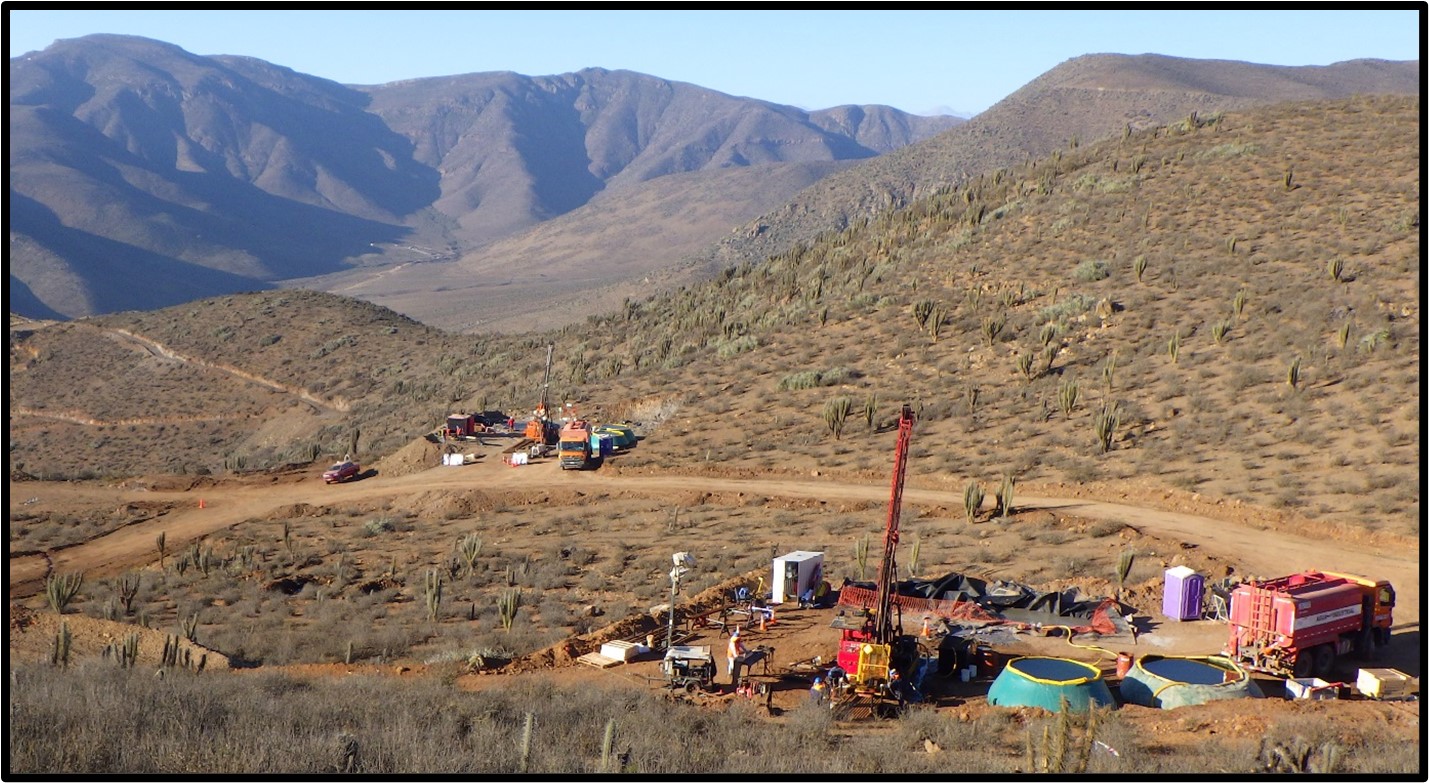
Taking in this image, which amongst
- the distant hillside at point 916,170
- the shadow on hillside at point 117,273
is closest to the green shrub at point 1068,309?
the distant hillside at point 916,170

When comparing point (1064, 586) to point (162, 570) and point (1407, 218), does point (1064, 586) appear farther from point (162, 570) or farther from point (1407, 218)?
point (1407, 218)

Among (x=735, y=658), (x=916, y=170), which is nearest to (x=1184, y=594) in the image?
(x=735, y=658)

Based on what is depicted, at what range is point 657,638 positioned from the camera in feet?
66.6

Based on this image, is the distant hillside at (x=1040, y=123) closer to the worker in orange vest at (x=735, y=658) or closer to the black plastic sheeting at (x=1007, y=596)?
the black plastic sheeting at (x=1007, y=596)

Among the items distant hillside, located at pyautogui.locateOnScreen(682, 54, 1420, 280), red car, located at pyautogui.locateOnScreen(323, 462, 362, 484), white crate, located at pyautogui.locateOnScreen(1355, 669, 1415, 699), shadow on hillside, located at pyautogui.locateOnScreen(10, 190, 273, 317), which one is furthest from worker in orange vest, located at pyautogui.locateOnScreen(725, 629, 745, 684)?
shadow on hillside, located at pyautogui.locateOnScreen(10, 190, 273, 317)

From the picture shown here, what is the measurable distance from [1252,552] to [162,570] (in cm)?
2599

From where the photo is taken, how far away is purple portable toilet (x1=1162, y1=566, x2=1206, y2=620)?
Answer: 20859mm

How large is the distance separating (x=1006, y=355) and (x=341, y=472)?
1003 inches

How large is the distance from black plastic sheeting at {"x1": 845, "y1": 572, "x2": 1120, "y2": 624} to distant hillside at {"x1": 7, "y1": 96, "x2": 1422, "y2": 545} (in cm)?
931

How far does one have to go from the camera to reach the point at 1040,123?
423 ft

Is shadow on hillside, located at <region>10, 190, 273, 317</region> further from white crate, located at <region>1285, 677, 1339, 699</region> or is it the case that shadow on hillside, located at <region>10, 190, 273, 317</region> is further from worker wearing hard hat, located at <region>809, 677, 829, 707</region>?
white crate, located at <region>1285, 677, 1339, 699</region>

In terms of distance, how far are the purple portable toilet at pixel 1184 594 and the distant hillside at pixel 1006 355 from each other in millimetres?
7610

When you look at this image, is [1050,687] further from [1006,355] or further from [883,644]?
[1006,355]

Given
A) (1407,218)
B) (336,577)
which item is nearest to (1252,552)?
(336,577)
